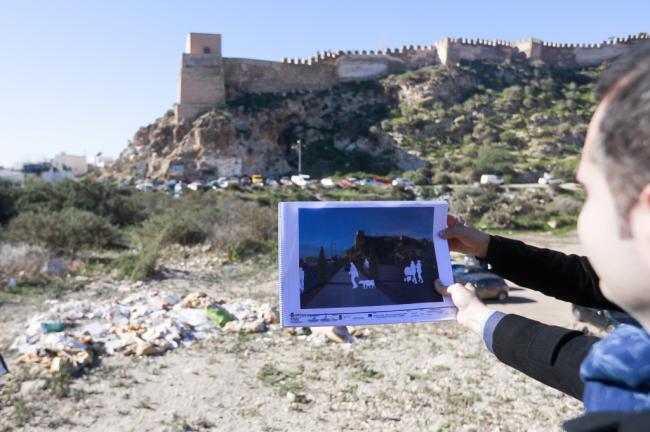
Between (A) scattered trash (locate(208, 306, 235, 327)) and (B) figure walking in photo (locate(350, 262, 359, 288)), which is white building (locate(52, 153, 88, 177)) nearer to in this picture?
(A) scattered trash (locate(208, 306, 235, 327))

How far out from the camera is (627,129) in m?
0.65

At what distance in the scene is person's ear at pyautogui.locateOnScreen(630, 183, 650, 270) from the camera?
2.12 ft

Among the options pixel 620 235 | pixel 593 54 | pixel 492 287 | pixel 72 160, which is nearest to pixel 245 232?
pixel 492 287

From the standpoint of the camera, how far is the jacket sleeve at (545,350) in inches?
38.4

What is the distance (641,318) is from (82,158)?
73.8m

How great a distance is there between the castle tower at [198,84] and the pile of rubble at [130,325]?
32409 millimetres

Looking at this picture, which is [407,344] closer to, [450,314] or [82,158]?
[450,314]

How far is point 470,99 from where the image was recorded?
41219 millimetres

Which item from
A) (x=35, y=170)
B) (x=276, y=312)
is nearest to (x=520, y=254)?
(x=276, y=312)

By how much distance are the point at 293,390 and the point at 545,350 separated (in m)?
3.62

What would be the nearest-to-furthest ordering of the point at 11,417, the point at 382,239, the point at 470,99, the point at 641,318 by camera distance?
1. the point at 641,318
2. the point at 382,239
3. the point at 11,417
4. the point at 470,99

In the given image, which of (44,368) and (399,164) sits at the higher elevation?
(399,164)

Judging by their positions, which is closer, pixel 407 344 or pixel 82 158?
pixel 407 344

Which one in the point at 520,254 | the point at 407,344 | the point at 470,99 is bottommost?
the point at 407,344
